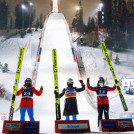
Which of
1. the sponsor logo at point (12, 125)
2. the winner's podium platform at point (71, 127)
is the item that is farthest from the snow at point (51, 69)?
the sponsor logo at point (12, 125)

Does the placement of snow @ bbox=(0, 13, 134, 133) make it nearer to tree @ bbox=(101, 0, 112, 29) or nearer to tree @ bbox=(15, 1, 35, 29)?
tree @ bbox=(101, 0, 112, 29)

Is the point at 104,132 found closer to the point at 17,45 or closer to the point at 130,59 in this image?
the point at 130,59

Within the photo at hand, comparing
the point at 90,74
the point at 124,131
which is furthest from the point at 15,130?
the point at 90,74

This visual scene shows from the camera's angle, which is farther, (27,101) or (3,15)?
(3,15)

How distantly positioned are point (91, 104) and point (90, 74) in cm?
1134

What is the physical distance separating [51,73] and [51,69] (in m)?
0.54

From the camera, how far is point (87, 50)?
27312 mm

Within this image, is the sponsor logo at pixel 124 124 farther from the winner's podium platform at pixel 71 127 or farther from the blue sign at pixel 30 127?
the blue sign at pixel 30 127

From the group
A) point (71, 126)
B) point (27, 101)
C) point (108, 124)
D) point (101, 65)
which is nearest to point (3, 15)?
point (101, 65)

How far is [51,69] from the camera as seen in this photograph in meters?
12.7

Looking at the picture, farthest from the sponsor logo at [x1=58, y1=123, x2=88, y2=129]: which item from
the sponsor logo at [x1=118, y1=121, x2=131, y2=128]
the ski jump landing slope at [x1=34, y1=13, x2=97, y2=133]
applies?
the ski jump landing slope at [x1=34, y1=13, x2=97, y2=133]

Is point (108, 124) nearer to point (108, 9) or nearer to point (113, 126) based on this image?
point (113, 126)

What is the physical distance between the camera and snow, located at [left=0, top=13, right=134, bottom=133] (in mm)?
8938

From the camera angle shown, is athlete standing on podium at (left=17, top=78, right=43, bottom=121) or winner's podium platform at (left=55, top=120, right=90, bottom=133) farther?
athlete standing on podium at (left=17, top=78, right=43, bottom=121)
